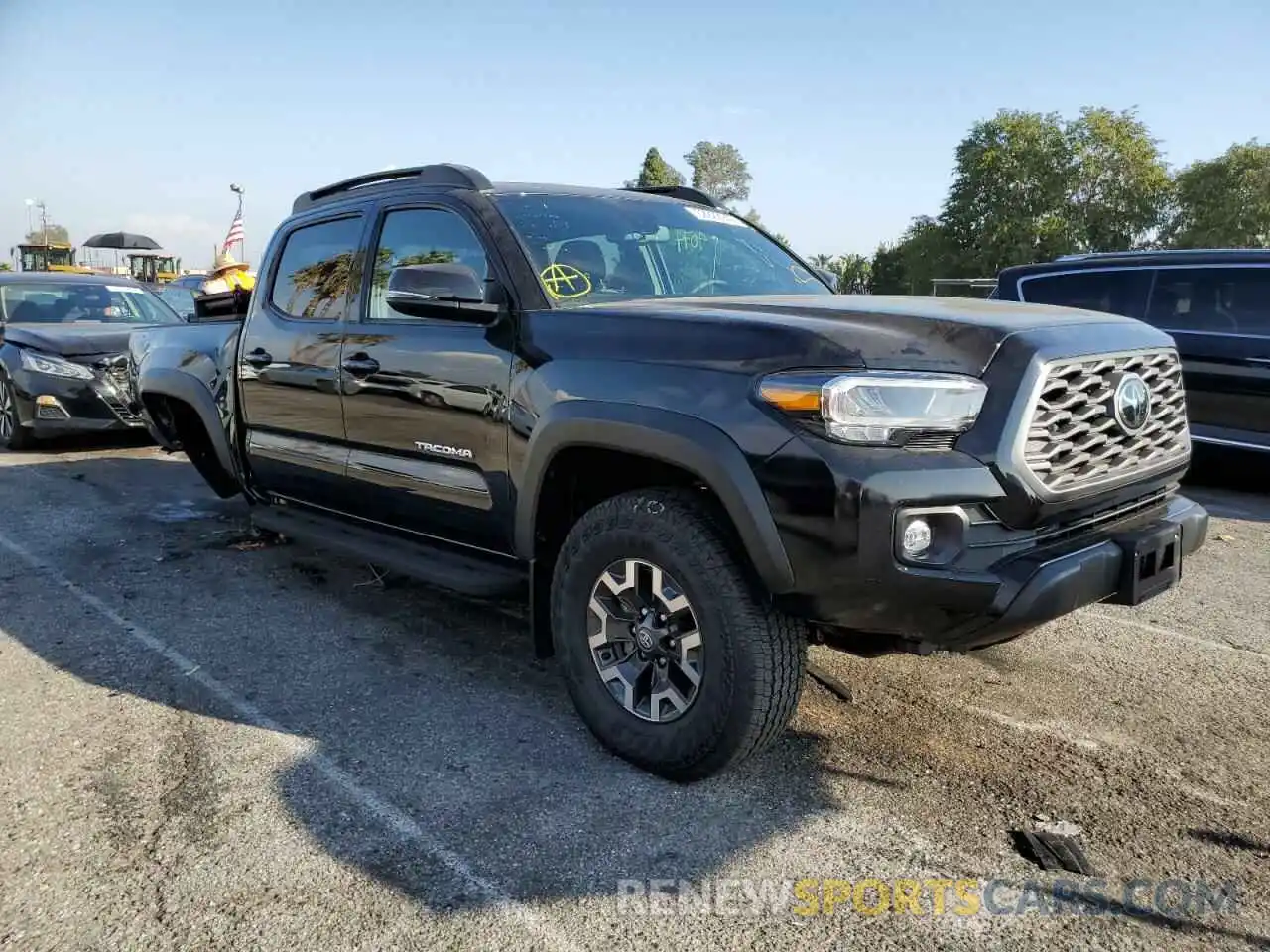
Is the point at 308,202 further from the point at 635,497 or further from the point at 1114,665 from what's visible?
the point at 1114,665

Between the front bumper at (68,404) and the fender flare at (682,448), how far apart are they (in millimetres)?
6628

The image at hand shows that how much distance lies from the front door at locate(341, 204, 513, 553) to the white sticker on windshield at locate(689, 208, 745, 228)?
3.63ft

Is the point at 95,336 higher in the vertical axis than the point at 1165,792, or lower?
higher

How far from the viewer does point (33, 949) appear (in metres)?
2.18

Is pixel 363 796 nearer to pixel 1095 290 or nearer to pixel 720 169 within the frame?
pixel 1095 290

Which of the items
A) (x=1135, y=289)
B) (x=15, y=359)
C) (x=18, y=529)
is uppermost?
(x=1135, y=289)

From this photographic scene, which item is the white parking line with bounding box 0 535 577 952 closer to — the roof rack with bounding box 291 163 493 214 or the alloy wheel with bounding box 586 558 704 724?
the alloy wheel with bounding box 586 558 704 724

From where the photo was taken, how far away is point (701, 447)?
2.60 metres

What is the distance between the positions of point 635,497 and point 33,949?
1.86 m

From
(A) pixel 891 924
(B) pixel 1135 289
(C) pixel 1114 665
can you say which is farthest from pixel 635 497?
(B) pixel 1135 289

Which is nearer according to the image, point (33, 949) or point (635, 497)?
point (33, 949)

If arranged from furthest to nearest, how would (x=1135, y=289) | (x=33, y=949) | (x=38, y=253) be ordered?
1. (x=38, y=253)
2. (x=1135, y=289)
3. (x=33, y=949)

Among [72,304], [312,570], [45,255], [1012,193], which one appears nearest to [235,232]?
[72,304]

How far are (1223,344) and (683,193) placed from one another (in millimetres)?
4829
